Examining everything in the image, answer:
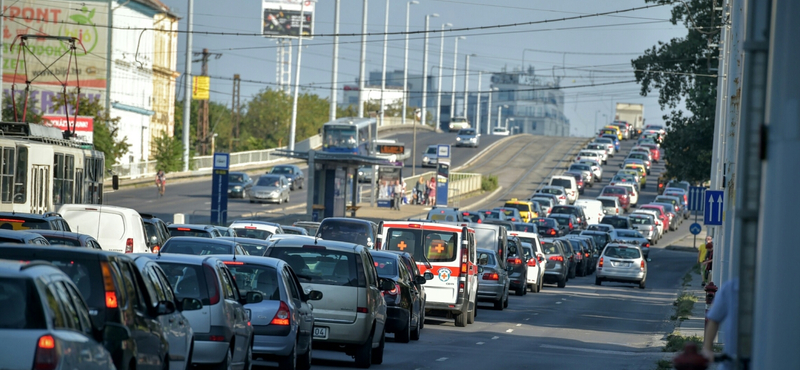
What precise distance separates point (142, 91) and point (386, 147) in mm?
21288

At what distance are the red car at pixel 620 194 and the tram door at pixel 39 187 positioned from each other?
4894 cm

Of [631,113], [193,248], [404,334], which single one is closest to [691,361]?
[193,248]

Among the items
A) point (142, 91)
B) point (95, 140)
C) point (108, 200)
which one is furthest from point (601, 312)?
point (142, 91)

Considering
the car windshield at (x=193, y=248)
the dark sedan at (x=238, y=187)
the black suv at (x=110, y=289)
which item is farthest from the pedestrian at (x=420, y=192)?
the black suv at (x=110, y=289)

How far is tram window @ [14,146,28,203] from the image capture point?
2614cm

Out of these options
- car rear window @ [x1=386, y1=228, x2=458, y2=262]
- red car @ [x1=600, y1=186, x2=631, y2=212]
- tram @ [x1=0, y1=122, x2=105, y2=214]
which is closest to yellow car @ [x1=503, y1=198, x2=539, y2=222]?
red car @ [x1=600, y1=186, x2=631, y2=212]

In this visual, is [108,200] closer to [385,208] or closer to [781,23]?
[385,208]

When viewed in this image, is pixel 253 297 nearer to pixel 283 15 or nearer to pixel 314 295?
pixel 314 295

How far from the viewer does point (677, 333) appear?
22.8 metres

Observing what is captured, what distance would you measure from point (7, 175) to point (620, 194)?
51.7m

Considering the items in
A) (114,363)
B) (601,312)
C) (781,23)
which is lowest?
(601,312)

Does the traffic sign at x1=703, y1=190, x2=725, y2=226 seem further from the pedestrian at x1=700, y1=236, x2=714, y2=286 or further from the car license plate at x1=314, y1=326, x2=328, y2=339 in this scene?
the car license plate at x1=314, y1=326, x2=328, y2=339

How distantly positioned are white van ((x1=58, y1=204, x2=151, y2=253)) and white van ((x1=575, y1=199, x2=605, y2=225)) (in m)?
43.1

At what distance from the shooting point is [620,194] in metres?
72.8
